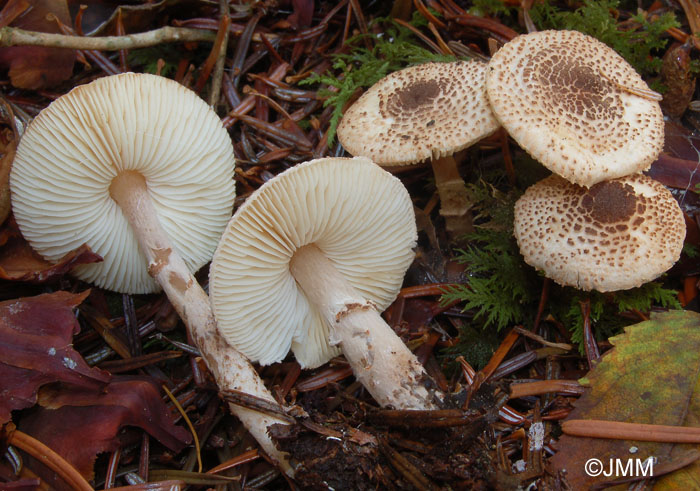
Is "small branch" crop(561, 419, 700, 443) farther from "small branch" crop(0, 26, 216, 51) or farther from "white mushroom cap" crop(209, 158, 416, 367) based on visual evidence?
"small branch" crop(0, 26, 216, 51)

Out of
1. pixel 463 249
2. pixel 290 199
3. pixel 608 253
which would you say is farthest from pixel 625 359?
pixel 290 199

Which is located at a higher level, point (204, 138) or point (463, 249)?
point (204, 138)

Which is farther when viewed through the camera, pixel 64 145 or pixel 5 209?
pixel 5 209

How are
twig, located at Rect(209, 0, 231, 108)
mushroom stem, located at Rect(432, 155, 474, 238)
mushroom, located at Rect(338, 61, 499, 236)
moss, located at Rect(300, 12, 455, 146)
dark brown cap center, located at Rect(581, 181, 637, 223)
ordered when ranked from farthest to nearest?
twig, located at Rect(209, 0, 231, 108) < moss, located at Rect(300, 12, 455, 146) < mushroom stem, located at Rect(432, 155, 474, 238) < mushroom, located at Rect(338, 61, 499, 236) < dark brown cap center, located at Rect(581, 181, 637, 223)

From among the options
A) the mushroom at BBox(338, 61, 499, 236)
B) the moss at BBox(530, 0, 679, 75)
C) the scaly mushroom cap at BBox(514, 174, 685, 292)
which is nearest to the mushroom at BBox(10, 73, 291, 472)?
the mushroom at BBox(338, 61, 499, 236)

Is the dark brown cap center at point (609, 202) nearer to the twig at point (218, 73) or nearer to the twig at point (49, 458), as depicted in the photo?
the twig at point (218, 73)

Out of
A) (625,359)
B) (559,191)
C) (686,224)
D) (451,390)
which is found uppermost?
(559,191)

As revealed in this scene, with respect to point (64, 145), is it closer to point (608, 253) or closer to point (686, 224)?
point (608, 253)

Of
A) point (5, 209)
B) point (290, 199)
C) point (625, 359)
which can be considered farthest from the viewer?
point (5, 209)
